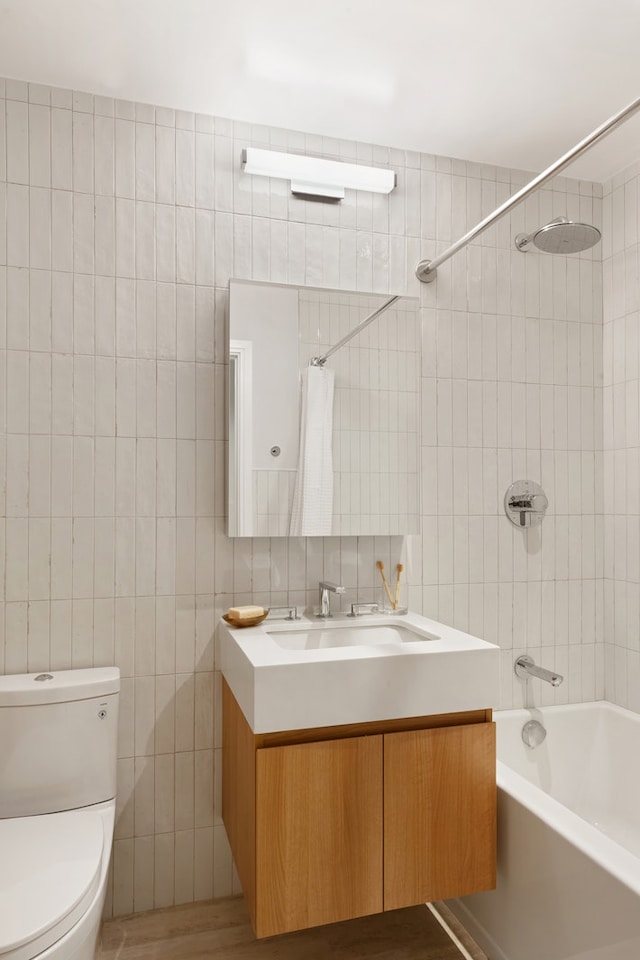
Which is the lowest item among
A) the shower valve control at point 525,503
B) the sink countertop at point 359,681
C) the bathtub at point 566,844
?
the bathtub at point 566,844

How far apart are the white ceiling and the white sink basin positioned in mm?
1608

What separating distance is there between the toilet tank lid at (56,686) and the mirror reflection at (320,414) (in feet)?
1.79

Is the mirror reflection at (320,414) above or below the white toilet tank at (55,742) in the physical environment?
above

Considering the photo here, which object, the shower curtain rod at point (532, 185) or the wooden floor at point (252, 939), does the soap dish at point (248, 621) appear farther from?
the shower curtain rod at point (532, 185)

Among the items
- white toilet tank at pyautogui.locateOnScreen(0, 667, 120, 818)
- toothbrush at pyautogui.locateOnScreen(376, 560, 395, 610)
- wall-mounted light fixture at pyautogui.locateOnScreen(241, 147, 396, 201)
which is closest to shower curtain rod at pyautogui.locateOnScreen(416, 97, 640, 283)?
wall-mounted light fixture at pyautogui.locateOnScreen(241, 147, 396, 201)

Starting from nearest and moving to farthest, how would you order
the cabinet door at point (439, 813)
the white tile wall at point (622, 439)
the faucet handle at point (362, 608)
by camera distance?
the cabinet door at point (439, 813) < the faucet handle at point (362, 608) < the white tile wall at point (622, 439)

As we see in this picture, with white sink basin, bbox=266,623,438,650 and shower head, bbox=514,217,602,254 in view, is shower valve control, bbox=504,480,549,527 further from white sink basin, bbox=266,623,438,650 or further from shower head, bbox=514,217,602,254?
shower head, bbox=514,217,602,254

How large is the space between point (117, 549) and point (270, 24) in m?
1.48

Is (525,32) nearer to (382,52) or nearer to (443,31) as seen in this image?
(443,31)

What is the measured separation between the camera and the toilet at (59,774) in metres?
1.47

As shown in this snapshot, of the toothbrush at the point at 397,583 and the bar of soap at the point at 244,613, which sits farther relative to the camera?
the toothbrush at the point at 397,583

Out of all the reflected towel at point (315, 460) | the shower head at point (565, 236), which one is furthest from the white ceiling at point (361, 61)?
the reflected towel at point (315, 460)

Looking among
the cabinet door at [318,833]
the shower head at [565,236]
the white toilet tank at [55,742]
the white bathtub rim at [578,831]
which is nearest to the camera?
the white bathtub rim at [578,831]

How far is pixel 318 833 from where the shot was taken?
157 centimetres
